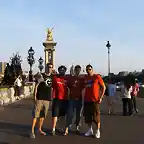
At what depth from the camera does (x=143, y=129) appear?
10852 mm

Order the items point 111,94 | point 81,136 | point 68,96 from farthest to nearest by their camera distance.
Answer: point 111,94
point 68,96
point 81,136

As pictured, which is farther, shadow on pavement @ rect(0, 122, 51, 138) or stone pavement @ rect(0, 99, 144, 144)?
shadow on pavement @ rect(0, 122, 51, 138)

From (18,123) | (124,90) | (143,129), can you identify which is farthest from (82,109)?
(124,90)

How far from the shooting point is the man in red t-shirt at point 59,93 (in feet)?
31.4

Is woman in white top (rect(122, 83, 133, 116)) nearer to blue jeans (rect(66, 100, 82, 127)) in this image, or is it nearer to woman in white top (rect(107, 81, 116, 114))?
woman in white top (rect(107, 81, 116, 114))

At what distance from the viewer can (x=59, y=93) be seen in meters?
9.61

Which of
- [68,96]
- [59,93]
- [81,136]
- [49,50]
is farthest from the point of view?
[49,50]

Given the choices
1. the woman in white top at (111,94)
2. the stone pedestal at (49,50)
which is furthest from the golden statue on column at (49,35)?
the woman in white top at (111,94)

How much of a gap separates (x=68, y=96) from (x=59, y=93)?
28 centimetres

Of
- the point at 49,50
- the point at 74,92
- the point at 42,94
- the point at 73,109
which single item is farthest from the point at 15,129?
the point at 49,50

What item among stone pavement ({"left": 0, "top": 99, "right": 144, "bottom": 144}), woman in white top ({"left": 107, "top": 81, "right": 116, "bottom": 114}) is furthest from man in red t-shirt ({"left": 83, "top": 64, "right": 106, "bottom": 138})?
woman in white top ({"left": 107, "top": 81, "right": 116, "bottom": 114})

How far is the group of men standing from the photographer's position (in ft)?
31.0

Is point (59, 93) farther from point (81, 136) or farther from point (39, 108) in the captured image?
point (81, 136)

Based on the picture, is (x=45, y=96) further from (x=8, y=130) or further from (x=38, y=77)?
(x=8, y=130)
